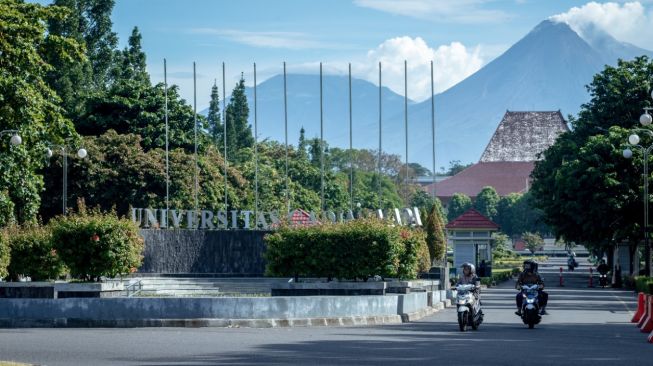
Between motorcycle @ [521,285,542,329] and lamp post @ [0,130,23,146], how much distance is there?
18205 mm

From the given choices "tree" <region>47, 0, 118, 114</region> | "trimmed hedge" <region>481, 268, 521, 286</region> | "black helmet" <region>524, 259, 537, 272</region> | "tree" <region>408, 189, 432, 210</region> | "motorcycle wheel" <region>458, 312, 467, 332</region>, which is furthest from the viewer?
"tree" <region>408, 189, 432, 210</region>

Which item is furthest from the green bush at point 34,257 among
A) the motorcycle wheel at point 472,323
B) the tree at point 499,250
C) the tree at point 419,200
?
the tree at point 419,200

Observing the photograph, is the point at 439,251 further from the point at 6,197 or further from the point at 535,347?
the point at 535,347

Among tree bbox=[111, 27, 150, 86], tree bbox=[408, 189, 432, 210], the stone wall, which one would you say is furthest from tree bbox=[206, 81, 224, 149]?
the stone wall

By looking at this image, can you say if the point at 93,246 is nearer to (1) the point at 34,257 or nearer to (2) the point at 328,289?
(1) the point at 34,257

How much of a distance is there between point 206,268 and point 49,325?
90.0ft

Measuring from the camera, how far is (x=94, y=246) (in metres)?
41.1

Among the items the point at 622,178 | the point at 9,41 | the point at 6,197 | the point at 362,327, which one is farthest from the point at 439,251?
the point at 362,327

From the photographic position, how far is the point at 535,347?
25.5 m

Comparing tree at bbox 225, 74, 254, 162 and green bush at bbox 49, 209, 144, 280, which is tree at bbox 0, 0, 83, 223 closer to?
green bush at bbox 49, 209, 144, 280

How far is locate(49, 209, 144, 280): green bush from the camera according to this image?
4109cm

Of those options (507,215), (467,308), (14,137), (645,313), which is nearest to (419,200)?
(507,215)

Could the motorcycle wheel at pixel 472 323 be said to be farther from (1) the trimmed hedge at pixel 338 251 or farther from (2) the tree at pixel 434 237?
(2) the tree at pixel 434 237

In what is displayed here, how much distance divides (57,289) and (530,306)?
15.5m
